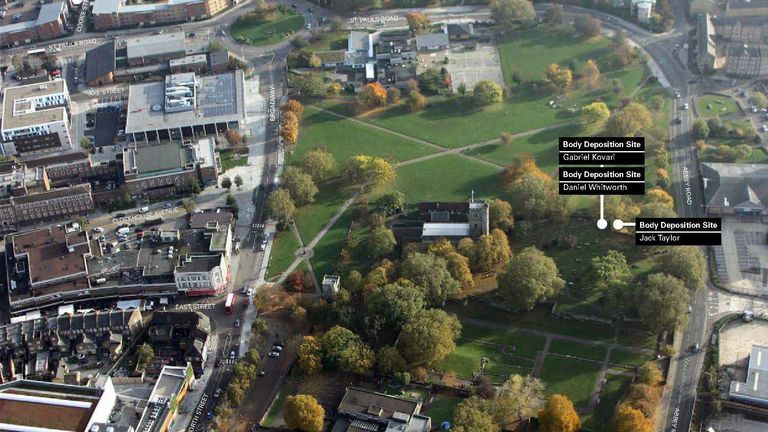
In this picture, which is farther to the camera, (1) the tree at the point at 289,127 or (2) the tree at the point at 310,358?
(1) the tree at the point at 289,127

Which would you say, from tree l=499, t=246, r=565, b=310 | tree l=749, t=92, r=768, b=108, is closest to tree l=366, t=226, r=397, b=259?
tree l=499, t=246, r=565, b=310

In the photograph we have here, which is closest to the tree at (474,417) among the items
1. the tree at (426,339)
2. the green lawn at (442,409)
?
the green lawn at (442,409)

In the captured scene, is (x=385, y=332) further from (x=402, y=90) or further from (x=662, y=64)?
(x=662, y=64)

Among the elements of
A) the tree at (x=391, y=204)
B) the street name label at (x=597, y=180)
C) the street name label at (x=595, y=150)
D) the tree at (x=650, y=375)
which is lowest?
the tree at (x=650, y=375)

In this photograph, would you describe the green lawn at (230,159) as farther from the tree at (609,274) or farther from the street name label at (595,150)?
the street name label at (595,150)

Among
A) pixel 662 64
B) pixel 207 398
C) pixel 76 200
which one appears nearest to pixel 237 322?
pixel 207 398

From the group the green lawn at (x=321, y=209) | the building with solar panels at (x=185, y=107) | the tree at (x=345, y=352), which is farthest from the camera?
the building with solar panels at (x=185, y=107)

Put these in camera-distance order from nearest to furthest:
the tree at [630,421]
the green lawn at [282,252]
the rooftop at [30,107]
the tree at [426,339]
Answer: the tree at [630,421] < the tree at [426,339] < the green lawn at [282,252] < the rooftop at [30,107]
